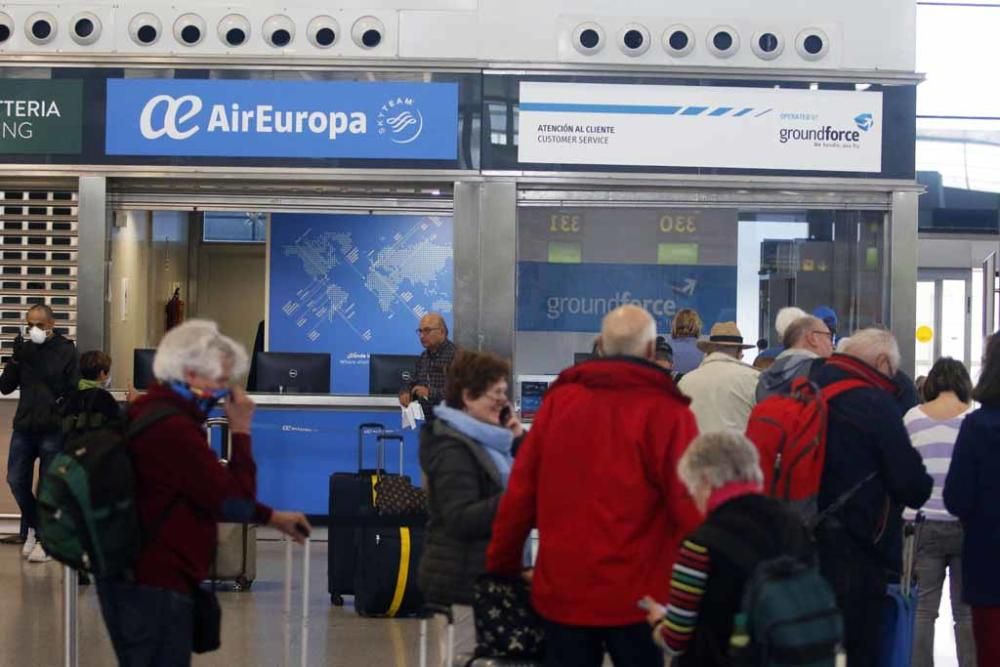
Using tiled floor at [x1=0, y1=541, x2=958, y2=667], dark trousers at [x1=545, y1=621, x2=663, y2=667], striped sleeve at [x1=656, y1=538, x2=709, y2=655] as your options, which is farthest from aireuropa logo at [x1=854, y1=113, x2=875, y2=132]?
striped sleeve at [x1=656, y1=538, x2=709, y2=655]

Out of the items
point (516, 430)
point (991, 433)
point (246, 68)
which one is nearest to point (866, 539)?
point (991, 433)

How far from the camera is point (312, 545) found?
36.2 feet

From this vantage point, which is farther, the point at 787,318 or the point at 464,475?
the point at 787,318

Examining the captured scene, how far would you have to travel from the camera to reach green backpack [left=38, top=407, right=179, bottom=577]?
4168 mm

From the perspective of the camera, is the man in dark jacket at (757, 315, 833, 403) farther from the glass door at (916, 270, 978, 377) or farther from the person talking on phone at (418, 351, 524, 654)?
the glass door at (916, 270, 978, 377)

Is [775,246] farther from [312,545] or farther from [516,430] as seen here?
[516,430]

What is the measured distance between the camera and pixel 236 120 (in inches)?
412

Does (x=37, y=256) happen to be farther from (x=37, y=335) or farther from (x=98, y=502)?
(x=98, y=502)

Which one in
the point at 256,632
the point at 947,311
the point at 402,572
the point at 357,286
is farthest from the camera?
the point at 947,311

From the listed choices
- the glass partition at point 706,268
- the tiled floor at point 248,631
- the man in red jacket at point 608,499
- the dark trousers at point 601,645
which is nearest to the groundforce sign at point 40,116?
the tiled floor at point 248,631

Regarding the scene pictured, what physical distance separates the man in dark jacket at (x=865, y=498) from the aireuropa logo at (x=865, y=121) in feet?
18.2

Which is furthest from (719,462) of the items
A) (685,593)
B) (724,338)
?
(724,338)

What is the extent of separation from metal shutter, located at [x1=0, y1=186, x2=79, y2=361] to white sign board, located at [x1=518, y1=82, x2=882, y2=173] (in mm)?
3304

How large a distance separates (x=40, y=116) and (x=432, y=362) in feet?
10.6
